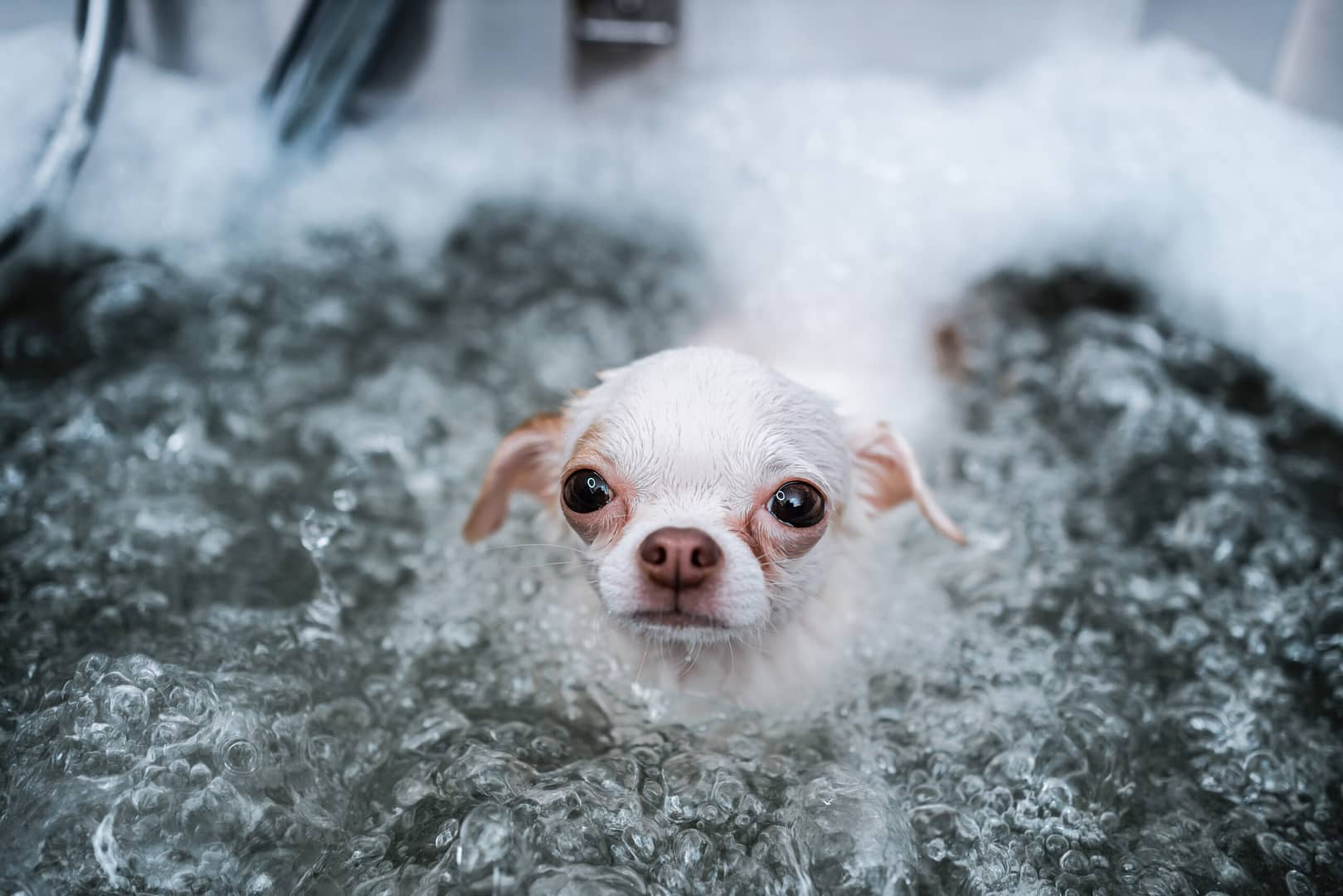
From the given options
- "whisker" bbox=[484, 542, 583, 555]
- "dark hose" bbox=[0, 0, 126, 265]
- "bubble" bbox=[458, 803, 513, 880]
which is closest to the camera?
"bubble" bbox=[458, 803, 513, 880]

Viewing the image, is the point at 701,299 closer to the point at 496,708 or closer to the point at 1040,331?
the point at 1040,331

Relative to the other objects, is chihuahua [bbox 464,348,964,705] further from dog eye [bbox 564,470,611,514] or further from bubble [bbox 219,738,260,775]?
bubble [bbox 219,738,260,775]

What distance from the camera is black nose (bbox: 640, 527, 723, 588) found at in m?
1.24

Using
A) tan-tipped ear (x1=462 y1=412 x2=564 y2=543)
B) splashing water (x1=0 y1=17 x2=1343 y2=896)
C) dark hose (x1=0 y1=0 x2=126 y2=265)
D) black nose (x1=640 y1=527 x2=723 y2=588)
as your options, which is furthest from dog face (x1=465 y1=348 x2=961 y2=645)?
dark hose (x1=0 y1=0 x2=126 y2=265)

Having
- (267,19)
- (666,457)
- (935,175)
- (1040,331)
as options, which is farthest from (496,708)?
(267,19)

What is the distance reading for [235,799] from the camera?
1.32 m

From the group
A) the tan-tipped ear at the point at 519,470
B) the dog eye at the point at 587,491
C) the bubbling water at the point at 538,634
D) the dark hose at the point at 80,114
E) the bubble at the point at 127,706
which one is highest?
the dark hose at the point at 80,114

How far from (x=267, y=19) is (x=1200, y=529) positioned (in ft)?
9.01

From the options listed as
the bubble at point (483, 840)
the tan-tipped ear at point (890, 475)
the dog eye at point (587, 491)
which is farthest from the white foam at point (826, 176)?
the bubble at point (483, 840)

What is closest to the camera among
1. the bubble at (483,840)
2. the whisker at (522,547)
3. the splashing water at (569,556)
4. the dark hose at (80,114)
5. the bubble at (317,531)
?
the bubble at (483,840)

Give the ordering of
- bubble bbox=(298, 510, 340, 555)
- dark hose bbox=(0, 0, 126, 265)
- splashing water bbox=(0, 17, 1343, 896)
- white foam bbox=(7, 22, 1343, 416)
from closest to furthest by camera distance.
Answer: splashing water bbox=(0, 17, 1343, 896)
bubble bbox=(298, 510, 340, 555)
dark hose bbox=(0, 0, 126, 265)
white foam bbox=(7, 22, 1343, 416)

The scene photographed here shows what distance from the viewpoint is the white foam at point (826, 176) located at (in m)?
2.57

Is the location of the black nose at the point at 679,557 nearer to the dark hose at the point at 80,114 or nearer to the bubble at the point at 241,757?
the bubble at the point at 241,757

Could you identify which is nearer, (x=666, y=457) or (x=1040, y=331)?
(x=666, y=457)
